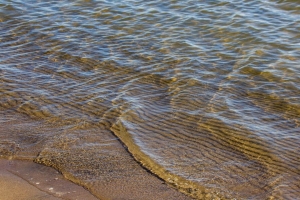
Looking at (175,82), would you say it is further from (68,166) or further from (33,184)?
(33,184)

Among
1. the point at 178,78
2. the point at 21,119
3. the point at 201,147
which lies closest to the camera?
the point at 201,147

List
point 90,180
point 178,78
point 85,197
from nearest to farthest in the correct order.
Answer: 1. point 85,197
2. point 90,180
3. point 178,78

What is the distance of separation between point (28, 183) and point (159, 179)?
1556 mm

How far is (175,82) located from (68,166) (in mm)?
3048

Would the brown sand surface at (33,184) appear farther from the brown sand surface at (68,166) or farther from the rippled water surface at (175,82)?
the rippled water surface at (175,82)

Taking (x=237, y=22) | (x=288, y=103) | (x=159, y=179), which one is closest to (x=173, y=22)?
(x=237, y=22)

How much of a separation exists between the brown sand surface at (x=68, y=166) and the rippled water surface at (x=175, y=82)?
0.09 metres

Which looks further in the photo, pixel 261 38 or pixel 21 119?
pixel 261 38

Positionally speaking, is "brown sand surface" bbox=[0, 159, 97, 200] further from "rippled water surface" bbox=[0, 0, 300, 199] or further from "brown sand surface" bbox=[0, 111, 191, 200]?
"rippled water surface" bbox=[0, 0, 300, 199]

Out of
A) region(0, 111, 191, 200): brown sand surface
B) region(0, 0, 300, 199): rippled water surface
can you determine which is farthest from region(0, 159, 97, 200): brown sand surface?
region(0, 0, 300, 199): rippled water surface

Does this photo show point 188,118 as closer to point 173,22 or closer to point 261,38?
point 261,38

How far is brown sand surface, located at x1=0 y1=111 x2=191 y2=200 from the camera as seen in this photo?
568 centimetres

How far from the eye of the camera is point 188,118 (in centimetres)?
755

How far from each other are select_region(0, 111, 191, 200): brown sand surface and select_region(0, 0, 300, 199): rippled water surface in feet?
0.29
